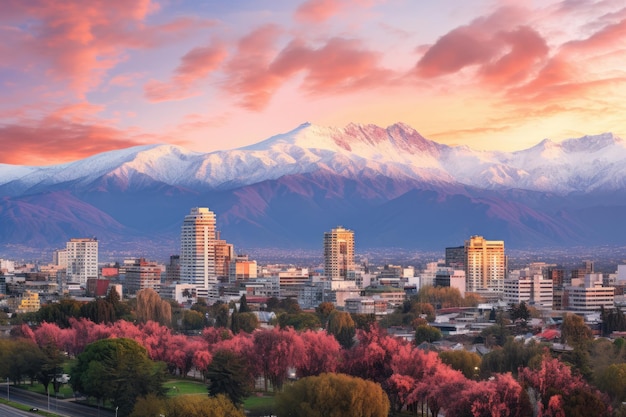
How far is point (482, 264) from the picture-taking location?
184m

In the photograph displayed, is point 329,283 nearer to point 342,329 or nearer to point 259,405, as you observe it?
point 342,329

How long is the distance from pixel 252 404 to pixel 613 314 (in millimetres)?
49240

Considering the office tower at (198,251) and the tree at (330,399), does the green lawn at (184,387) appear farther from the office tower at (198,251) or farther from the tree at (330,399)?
the office tower at (198,251)

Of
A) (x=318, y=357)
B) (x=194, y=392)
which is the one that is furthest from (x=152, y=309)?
(x=318, y=357)

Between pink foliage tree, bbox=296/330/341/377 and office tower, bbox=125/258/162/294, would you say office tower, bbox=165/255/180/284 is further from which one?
pink foliage tree, bbox=296/330/341/377

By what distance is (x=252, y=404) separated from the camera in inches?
2559

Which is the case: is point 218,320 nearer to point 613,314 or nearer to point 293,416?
point 613,314

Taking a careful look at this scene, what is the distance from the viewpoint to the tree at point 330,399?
5325 centimetres

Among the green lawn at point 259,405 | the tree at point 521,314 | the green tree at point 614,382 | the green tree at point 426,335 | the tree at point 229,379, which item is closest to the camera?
the green tree at point 614,382

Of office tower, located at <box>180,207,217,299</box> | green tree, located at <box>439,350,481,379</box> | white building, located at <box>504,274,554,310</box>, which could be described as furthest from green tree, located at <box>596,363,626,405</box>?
office tower, located at <box>180,207,217,299</box>

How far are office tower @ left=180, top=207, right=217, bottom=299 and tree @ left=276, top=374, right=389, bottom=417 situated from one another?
127161 mm

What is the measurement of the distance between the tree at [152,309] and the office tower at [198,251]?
65.5m

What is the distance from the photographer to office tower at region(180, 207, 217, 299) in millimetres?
184875

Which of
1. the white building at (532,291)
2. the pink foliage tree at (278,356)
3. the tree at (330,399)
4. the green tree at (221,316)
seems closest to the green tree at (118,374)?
the pink foliage tree at (278,356)
